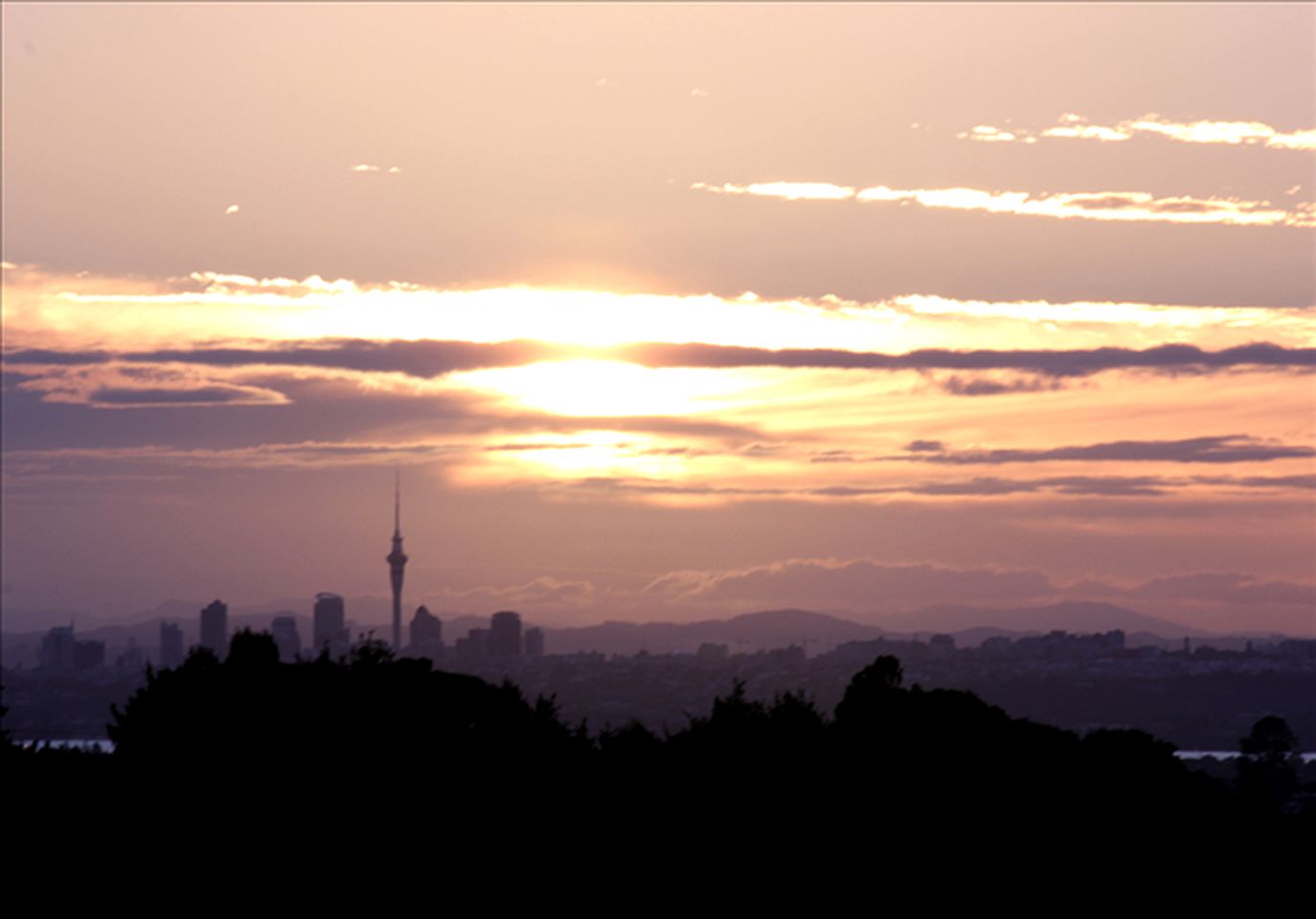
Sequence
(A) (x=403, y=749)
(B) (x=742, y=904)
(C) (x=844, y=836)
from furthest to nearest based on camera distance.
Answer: (A) (x=403, y=749), (C) (x=844, y=836), (B) (x=742, y=904)

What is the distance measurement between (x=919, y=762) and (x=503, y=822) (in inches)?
519

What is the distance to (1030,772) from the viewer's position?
68.6 metres

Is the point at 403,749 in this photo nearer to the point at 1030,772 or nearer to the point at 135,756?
the point at 135,756

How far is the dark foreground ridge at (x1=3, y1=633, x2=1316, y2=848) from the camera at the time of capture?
209ft

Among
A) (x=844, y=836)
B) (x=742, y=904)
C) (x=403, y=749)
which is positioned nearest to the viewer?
(x=742, y=904)

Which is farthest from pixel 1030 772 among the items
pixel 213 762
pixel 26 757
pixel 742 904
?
pixel 26 757

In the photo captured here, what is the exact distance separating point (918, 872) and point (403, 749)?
1942 cm

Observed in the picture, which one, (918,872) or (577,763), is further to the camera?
(577,763)

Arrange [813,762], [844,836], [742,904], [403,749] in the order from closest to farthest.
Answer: [742,904], [844,836], [813,762], [403,749]

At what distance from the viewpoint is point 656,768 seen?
228 ft

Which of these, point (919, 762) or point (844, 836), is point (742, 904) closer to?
point (844, 836)

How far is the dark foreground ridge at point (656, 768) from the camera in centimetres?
6372

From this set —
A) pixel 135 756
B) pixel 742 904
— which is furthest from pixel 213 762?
pixel 742 904

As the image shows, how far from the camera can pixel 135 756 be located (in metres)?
72.8
